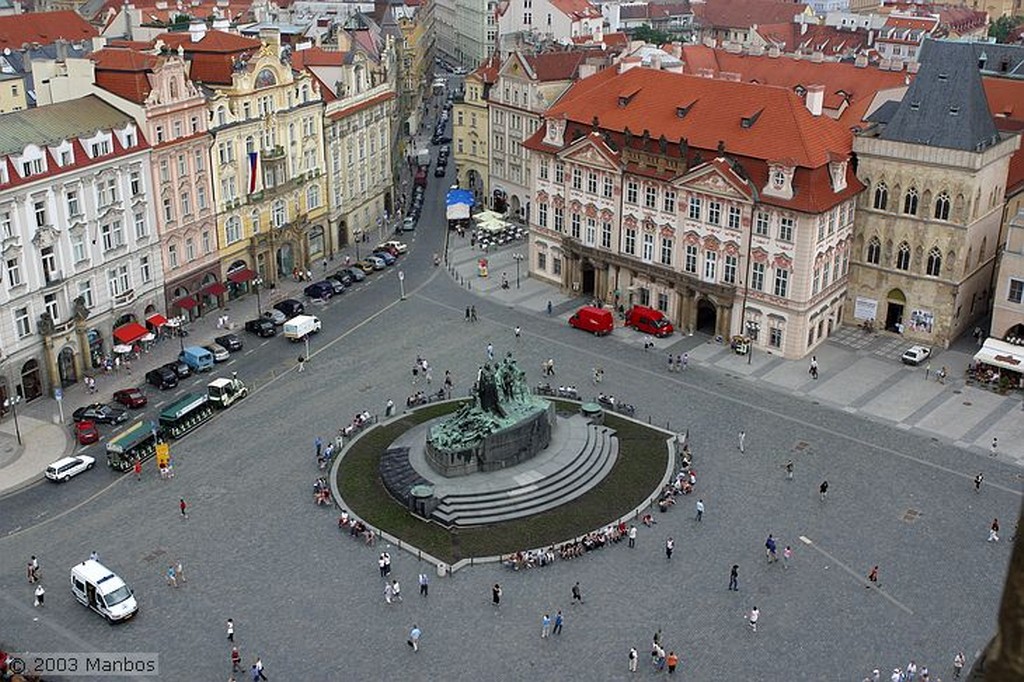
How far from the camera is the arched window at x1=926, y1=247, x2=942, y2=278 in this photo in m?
87.2

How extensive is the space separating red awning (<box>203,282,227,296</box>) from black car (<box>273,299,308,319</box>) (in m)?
4.94

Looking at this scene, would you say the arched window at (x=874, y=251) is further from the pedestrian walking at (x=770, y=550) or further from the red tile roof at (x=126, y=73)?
the red tile roof at (x=126, y=73)

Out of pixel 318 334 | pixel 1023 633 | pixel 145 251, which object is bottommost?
pixel 318 334

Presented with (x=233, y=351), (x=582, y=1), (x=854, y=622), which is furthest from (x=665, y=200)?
(x=582, y=1)

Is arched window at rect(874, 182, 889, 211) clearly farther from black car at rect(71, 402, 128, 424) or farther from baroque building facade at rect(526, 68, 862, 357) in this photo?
black car at rect(71, 402, 128, 424)

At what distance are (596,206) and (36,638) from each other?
60.3 m

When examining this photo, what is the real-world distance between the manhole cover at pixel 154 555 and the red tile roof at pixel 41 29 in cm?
9542

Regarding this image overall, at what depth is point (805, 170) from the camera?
271 ft

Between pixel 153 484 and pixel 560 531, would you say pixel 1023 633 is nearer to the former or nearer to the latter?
pixel 560 531

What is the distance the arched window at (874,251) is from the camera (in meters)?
90.0

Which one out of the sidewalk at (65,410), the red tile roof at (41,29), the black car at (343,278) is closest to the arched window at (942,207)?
the black car at (343,278)

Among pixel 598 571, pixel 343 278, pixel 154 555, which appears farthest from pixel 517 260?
pixel 154 555

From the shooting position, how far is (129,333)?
282ft

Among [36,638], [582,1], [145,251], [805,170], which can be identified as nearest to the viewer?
[36,638]
